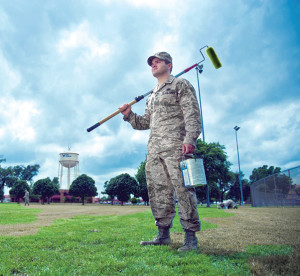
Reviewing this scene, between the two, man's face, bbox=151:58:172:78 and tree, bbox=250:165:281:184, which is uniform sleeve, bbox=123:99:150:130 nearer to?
man's face, bbox=151:58:172:78

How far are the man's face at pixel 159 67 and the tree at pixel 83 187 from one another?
197 feet

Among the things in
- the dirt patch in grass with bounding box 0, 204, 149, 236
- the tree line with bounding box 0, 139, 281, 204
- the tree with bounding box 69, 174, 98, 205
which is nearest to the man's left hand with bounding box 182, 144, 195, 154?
the dirt patch in grass with bounding box 0, 204, 149, 236

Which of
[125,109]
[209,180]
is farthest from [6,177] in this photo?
[125,109]

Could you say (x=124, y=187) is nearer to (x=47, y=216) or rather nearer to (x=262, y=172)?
(x=47, y=216)

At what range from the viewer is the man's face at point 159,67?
452 centimetres

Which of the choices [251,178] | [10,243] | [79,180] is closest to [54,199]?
[79,180]

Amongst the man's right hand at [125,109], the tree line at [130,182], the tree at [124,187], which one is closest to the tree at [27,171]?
the tree line at [130,182]

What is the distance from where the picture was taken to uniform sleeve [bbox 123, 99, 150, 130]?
187 inches

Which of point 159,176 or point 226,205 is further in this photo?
point 226,205

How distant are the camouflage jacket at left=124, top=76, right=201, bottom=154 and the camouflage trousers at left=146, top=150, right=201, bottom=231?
186 millimetres

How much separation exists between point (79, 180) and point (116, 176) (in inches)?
364

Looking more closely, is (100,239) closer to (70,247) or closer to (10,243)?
(70,247)

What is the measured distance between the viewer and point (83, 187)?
200 feet

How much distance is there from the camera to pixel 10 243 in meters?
3.97
